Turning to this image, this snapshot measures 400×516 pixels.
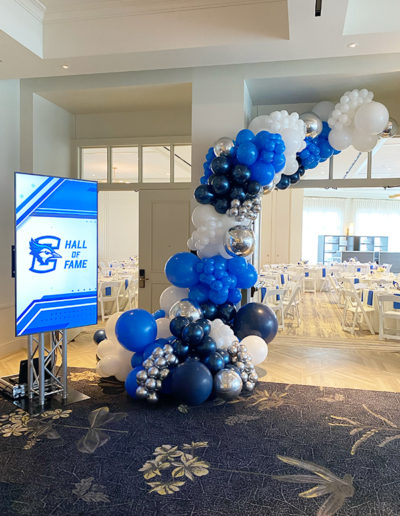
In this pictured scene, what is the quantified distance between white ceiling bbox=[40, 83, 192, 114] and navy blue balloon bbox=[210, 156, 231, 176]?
1.54 metres

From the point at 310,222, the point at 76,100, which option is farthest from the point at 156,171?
the point at 310,222

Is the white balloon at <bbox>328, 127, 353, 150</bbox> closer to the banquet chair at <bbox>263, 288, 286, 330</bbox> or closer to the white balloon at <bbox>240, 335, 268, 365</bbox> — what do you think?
the white balloon at <bbox>240, 335, 268, 365</bbox>

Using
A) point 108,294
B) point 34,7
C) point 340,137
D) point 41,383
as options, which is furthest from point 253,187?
point 108,294

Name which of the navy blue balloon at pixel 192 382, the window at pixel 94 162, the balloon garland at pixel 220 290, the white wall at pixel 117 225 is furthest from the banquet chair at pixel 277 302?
the white wall at pixel 117 225

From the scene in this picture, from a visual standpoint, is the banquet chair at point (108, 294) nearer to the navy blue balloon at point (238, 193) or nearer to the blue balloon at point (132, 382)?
the blue balloon at point (132, 382)

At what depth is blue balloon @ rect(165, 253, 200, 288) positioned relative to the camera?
4.33 metres

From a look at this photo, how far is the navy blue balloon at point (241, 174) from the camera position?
4.17 m

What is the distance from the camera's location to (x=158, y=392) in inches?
158

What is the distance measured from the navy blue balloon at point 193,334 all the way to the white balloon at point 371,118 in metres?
2.77

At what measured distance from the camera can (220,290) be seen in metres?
4.23

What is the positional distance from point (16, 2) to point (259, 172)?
284 cm

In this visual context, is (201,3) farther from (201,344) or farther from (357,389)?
(357,389)

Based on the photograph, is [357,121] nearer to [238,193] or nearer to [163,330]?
[238,193]

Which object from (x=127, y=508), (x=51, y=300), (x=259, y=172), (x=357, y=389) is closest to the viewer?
(x=127, y=508)
